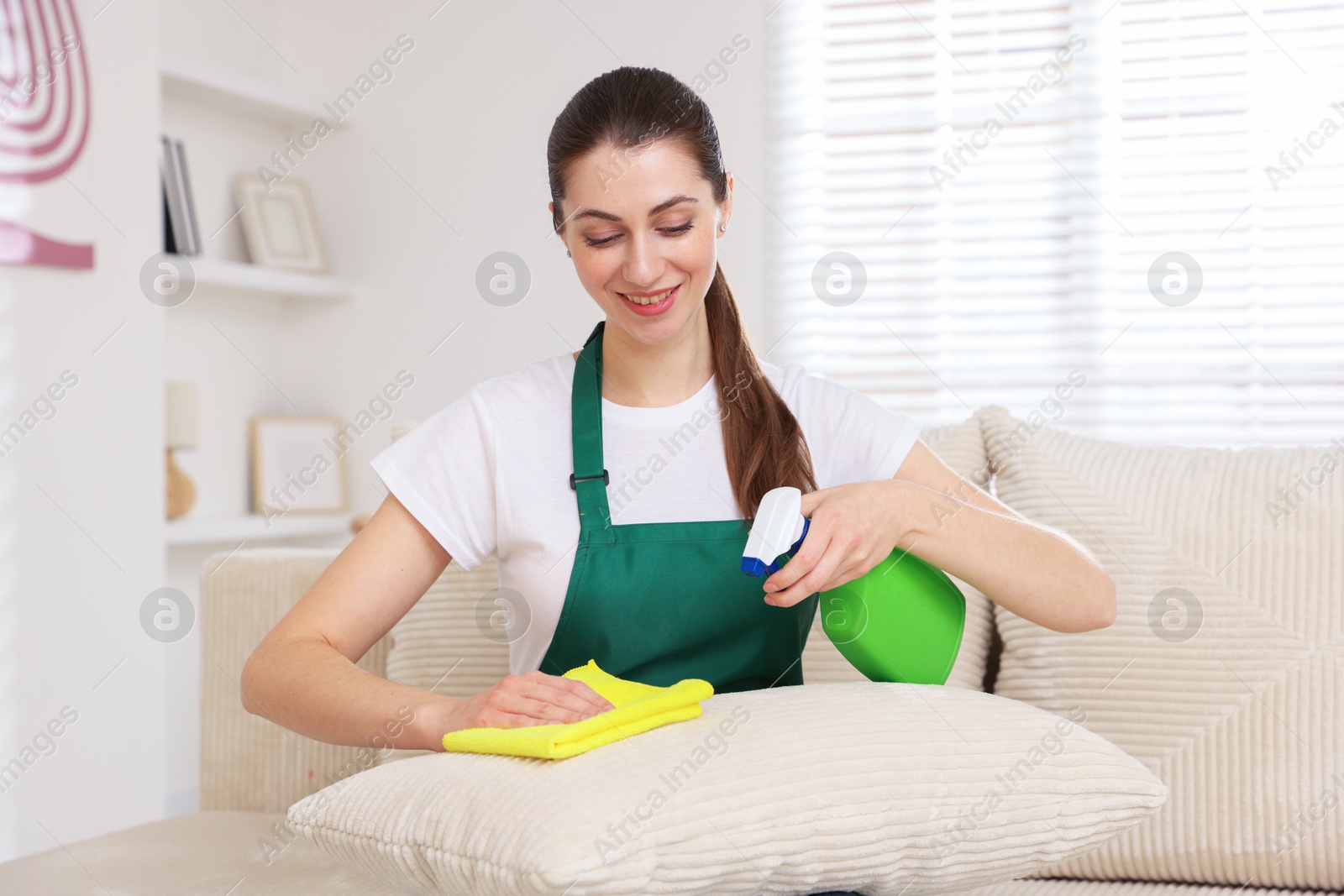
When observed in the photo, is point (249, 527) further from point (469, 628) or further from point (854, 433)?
point (854, 433)

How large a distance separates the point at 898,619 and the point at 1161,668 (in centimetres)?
41

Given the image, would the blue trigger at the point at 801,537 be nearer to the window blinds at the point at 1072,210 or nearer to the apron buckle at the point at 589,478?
the apron buckle at the point at 589,478

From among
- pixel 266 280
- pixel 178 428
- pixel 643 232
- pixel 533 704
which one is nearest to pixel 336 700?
pixel 533 704

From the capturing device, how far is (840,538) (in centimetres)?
96

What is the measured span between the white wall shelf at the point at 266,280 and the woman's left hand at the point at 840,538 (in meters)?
2.39

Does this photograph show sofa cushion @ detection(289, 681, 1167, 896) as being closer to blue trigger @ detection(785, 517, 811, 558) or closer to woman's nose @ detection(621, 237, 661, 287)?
blue trigger @ detection(785, 517, 811, 558)

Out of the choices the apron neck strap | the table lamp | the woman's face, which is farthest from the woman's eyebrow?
the table lamp

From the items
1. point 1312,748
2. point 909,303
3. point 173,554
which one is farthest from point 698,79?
point 1312,748

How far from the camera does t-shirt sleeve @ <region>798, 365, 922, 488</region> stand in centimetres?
125

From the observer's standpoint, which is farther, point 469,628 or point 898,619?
point 469,628

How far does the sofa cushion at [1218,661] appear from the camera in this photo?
4.01ft

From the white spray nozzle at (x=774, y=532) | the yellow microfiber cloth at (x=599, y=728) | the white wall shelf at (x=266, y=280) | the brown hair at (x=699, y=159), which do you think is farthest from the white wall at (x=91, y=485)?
the white spray nozzle at (x=774, y=532)

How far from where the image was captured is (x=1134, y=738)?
127 cm

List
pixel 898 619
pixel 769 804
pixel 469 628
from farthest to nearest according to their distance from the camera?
pixel 469 628
pixel 898 619
pixel 769 804
